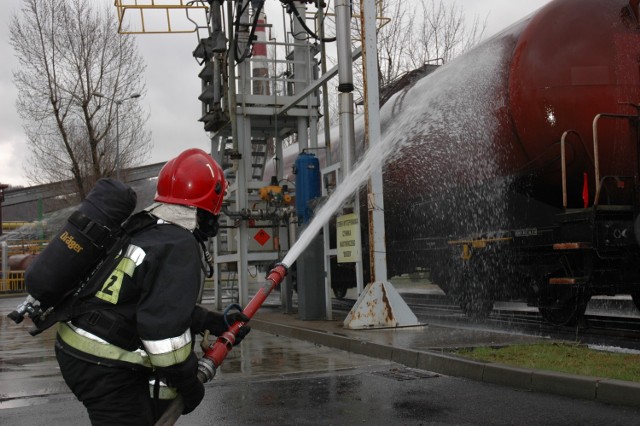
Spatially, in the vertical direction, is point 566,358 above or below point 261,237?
below

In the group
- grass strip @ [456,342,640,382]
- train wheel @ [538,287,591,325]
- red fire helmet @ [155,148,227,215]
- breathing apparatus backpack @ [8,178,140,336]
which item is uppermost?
red fire helmet @ [155,148,227,215]

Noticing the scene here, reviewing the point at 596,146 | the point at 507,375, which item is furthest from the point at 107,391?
the point at 596,146

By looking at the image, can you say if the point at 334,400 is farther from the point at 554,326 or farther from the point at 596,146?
the point at 554,326

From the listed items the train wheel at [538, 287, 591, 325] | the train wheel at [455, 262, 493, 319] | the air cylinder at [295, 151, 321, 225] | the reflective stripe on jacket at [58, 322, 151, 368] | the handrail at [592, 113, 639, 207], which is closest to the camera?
the reflective stripe on jacket at [58, 322, 151, 368]

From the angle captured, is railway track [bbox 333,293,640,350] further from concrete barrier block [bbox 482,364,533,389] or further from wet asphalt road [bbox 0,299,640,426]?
wet asphalt road [bbox 0,299,640,426]

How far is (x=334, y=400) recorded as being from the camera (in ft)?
19.1

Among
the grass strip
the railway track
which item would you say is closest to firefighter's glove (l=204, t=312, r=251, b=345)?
the grass strip

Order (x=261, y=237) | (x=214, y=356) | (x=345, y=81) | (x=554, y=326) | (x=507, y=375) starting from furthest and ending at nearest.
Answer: (x=261, y=237) → (x=554, y=326) → (x=345, y=81) → (x=507, y=375) → (x=214, y=356)

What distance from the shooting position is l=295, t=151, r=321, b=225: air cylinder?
11195mm

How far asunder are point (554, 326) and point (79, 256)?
30.3ft

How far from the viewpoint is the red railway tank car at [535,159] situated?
8648 millimetres

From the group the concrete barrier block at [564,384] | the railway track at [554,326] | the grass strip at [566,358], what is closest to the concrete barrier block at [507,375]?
the concrete barrier block at [564,384]

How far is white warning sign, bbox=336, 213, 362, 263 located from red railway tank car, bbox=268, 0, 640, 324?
4.58 ft

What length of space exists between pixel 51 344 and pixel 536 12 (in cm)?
796
